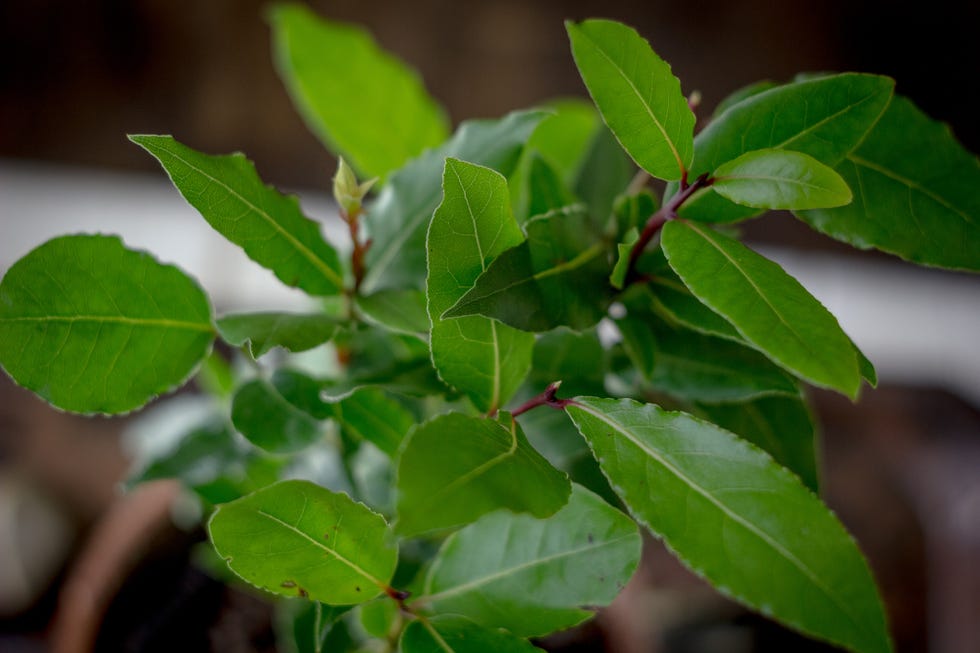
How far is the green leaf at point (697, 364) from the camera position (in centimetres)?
A: 52

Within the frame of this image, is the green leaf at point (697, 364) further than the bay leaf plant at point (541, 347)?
Yes

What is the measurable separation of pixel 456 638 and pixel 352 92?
1.43 ft

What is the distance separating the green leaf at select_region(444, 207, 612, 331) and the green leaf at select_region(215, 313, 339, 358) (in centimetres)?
11

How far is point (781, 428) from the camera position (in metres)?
0.57

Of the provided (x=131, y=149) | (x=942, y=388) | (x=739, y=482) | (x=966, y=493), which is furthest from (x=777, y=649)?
(x=131, y=149)

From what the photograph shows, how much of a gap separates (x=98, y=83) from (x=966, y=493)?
5.47 ft

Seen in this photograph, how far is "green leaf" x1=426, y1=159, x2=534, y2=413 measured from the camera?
1.32 feet

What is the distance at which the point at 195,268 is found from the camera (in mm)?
1722

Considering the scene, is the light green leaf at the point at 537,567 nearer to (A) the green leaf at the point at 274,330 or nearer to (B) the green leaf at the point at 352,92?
(A) the green leaf at the point at 274,330

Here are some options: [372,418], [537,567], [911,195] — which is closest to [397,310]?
[372,418]

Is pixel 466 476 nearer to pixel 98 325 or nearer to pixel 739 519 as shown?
pixel 739 519

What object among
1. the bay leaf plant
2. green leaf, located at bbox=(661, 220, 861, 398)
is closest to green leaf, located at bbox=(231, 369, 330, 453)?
the bay leaf plant

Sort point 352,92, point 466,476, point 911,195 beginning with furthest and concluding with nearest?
point 352,92 → point 911,195 → point 466,476

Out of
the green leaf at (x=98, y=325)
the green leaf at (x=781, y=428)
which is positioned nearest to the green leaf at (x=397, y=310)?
the green leaf at (x=98, y=325)
